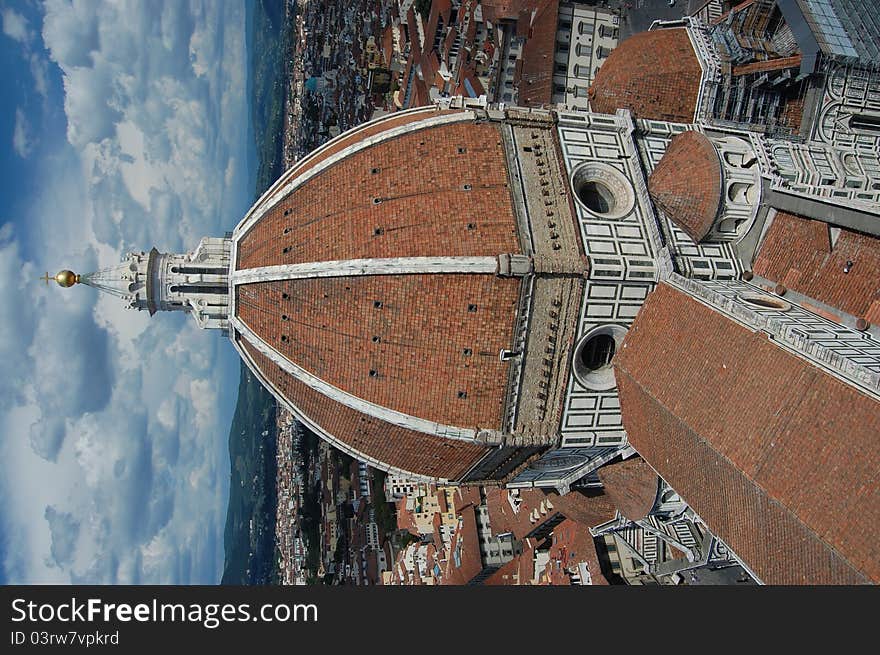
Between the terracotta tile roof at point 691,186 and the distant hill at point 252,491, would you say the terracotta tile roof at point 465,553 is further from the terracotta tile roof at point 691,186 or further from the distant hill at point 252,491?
the distant hill at point 252,491

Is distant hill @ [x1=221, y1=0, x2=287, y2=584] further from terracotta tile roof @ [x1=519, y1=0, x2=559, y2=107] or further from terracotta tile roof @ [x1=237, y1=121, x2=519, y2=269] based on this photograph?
terracotta tile roof @ [x1=237, y1=121, x2=519, y2=269]

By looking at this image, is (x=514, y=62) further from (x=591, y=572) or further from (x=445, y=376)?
(x=445, y=376)

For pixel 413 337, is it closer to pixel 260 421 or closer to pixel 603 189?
pixel 603 189

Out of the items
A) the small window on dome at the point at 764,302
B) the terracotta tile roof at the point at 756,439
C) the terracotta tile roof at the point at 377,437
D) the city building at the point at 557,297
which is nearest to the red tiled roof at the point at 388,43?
the city building at the point at 557,297

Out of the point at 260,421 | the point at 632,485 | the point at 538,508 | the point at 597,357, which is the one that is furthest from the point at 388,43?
the point at 260,421

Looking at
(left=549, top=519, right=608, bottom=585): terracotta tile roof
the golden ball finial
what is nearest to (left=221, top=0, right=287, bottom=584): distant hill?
(left=549, top=519, right=608, bottom=585): terracotta tile roof
